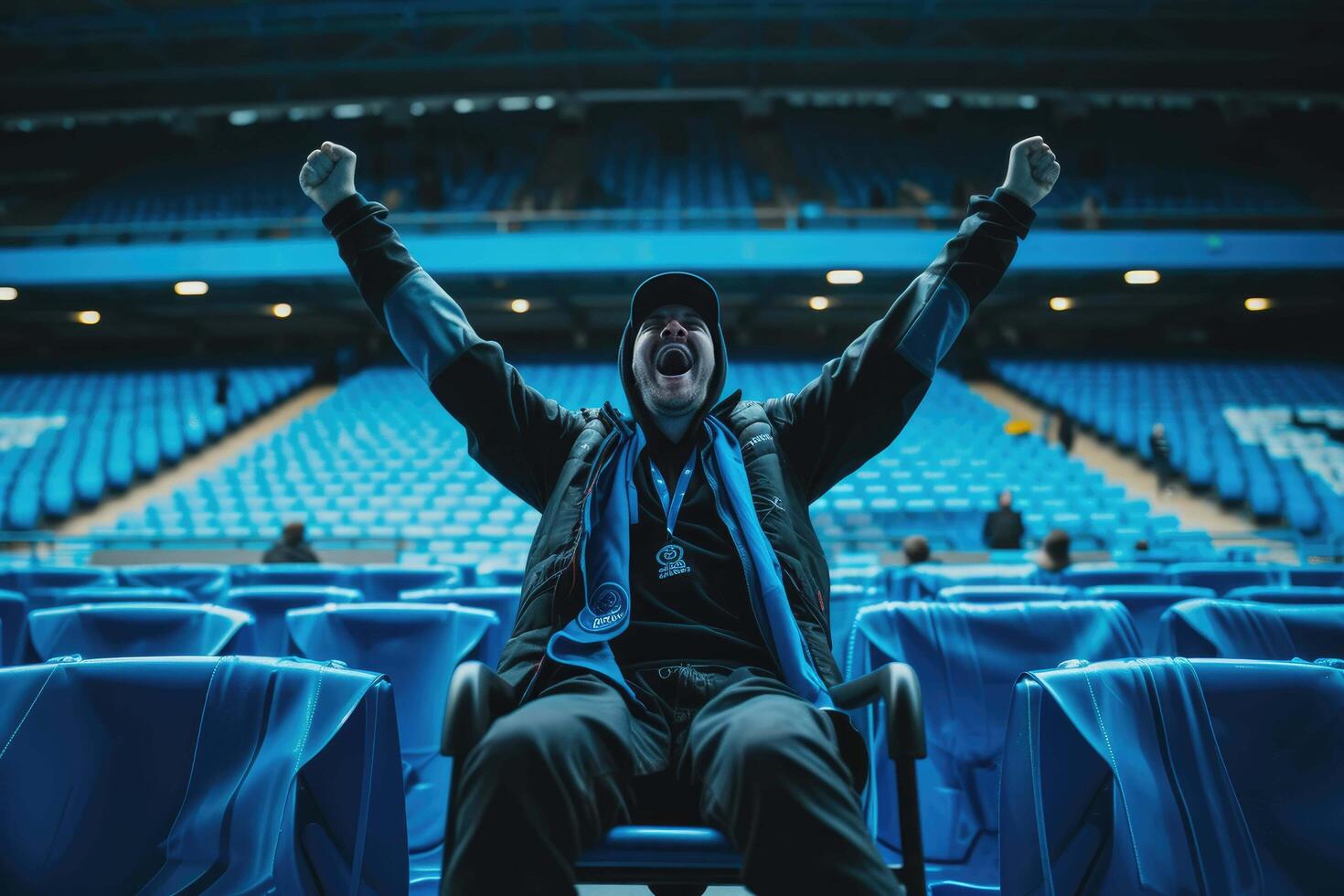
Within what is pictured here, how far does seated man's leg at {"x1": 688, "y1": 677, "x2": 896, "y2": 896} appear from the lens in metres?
0.99

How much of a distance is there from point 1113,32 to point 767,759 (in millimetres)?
17849

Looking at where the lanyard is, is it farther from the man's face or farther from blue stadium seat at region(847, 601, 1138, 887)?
blue stadium seat at region(847, 601, 1138, 887)

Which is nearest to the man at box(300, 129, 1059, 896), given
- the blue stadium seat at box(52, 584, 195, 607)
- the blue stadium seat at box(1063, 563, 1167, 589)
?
the blue stadium seat at box(52, 584, 195, 607)

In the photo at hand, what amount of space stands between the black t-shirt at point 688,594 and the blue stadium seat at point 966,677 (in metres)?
0.55

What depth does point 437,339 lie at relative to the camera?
5.23 ft

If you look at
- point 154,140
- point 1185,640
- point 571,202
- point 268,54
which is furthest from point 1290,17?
point 154,140

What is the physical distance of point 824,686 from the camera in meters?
1.35

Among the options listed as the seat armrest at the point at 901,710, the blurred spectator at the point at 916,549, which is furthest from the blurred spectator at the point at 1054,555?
the seat armrest at the point at 901,710

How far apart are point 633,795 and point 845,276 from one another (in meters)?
12.0

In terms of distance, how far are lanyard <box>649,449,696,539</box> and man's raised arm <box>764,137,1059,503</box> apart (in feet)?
0.75

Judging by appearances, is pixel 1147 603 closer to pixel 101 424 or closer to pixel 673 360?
pixel 673 360

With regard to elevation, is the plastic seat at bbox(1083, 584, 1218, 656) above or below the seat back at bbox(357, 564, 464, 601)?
below

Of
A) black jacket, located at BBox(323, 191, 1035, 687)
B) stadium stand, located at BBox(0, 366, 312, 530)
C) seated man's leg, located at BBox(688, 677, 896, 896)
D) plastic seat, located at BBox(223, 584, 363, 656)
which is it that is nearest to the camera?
seated man's leg, located at BBox(688, 677, 896, 896)

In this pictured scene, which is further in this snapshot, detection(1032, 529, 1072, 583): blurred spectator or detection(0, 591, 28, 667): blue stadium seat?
detection(1032, 529, 1072, 583): blurred spectator
